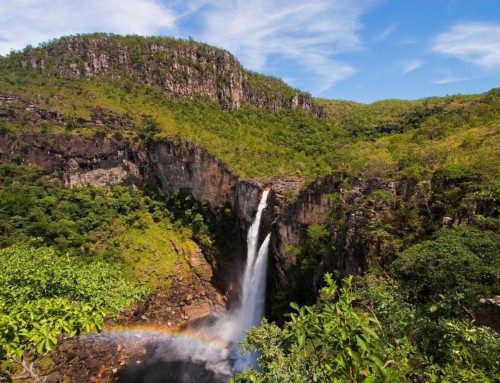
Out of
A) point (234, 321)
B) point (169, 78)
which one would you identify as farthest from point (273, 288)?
point (169, 78)

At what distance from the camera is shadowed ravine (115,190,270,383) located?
24.2 metres

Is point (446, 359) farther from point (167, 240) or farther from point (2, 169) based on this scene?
point (2, 169)

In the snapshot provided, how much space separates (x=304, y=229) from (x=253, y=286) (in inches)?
Answer: 354

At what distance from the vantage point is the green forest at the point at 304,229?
536 cm

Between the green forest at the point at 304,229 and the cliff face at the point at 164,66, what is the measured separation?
4.83 feet

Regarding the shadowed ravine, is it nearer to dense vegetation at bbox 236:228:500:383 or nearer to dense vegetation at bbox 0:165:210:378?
dense vegetation at bbox 0:165:210:378

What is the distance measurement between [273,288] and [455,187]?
1735 cm

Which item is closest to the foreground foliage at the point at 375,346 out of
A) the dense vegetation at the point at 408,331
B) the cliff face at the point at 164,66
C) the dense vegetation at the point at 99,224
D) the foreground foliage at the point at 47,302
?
the dense vegetation at the point at 408,331

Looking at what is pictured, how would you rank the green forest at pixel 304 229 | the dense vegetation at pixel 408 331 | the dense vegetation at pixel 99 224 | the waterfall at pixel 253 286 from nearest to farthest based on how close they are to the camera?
1. the dense vegetation at pixel 408 331
2. the green forest at pixel 304 229
3. the waterfall at pixel 253 286
4. the dense vegetation at pixel 99 224

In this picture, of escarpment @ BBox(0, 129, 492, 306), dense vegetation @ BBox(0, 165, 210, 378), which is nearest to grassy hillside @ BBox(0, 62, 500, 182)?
escarpment @ BBox(0, 129, 492, 306)

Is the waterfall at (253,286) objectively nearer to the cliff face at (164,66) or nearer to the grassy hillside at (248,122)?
the grassy hillside at (248,122)

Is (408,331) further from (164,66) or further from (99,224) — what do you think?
(164,66)

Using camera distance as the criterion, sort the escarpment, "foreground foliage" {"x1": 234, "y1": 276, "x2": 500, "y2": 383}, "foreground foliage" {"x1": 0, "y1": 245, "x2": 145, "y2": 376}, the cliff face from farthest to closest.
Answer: the cliff face < the escarpment < "foreground foliage" {"x1": 0, "y1": 245, "x2": 145, "y2": 376} < "foreground foliage" {"x1": 234, "y1": 276, "x2": 500, "y2": 383}

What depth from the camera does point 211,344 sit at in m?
28.7
